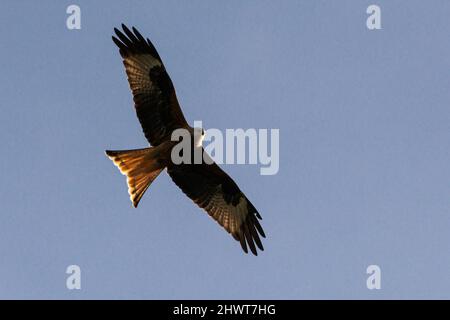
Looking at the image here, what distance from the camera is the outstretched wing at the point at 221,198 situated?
37.8ft

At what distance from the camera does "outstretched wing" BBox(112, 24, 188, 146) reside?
10883mm

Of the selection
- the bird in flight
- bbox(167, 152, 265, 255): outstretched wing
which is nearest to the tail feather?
the bird in flight

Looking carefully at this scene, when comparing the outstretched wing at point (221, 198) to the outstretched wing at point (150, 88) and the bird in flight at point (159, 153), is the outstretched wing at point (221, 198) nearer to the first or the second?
the bird in flight at point (159, 153)

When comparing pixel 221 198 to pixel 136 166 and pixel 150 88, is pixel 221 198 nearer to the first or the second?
pixel 136 166

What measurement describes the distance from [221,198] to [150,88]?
214 centimetres

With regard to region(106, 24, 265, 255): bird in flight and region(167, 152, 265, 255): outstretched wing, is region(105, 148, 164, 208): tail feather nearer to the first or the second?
region(106, 24, 265, 255): bird in flight

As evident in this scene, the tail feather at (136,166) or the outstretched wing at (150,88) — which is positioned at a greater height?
the outstretched wing at (150,88)

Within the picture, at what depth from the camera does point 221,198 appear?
1192cm

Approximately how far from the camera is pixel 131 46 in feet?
36.3

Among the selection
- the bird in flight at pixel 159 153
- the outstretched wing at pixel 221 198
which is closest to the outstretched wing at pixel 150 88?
the bird in flight at pixel 159 153

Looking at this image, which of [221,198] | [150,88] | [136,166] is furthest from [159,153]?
[221,198]

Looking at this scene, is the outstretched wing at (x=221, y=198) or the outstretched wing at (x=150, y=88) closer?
the outstretched wing at (x=150, y=88)
